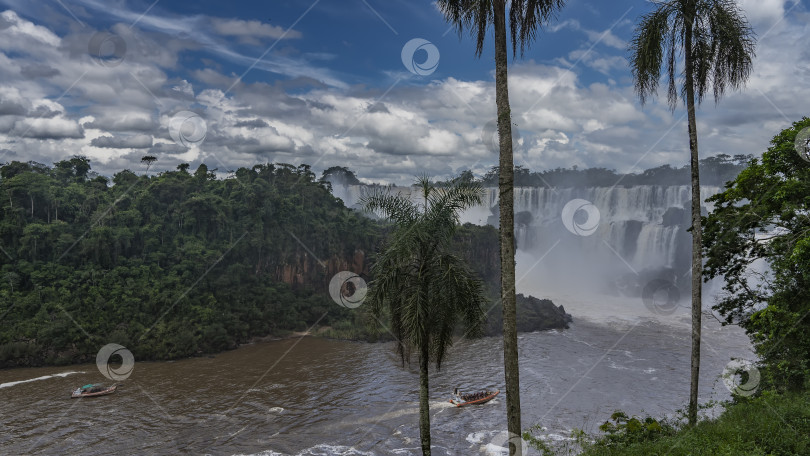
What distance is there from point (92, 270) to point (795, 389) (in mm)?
40914

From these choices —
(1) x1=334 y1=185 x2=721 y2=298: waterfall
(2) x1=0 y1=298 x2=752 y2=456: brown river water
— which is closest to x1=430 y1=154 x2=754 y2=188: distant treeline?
(1) x1=334 y1=185 x2=721 y2=298: waterfall

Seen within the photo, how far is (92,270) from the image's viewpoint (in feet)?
117

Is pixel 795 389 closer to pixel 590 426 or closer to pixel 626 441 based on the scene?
pixel 626 441

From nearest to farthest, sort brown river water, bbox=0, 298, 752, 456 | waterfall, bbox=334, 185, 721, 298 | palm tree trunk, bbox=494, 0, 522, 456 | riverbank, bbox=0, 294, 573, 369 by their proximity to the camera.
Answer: palm tree trunk, bbox=494, 0, 522, 456
brown river water, bbox=0, 298, 752, 456
riverbank, bbox=0, 294, 573, 369
waterfall, bbox=334, 185, 721, 298

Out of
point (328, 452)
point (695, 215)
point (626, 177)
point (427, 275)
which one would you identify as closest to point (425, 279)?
point (427, 275)

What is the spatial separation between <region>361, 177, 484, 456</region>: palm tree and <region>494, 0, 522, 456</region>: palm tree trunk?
2172 millimetres

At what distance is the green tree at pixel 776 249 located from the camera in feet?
30.7

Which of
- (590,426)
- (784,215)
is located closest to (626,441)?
(784,215)

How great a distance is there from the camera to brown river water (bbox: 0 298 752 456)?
19359 mm

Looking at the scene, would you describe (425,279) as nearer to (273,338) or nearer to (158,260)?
(273,338)

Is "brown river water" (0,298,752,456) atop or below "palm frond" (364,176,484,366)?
below

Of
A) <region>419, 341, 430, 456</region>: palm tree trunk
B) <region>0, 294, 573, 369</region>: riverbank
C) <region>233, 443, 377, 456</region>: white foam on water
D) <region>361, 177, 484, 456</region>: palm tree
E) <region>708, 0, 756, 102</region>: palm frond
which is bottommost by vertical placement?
<region>233, 443, 377, 456</region>: white foam on water

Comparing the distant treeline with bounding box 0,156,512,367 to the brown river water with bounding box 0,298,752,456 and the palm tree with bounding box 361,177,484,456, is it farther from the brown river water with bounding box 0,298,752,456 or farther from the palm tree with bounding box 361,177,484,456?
the palm tree with bounding box 361,177,484,456

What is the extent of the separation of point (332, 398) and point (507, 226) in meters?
20.7
